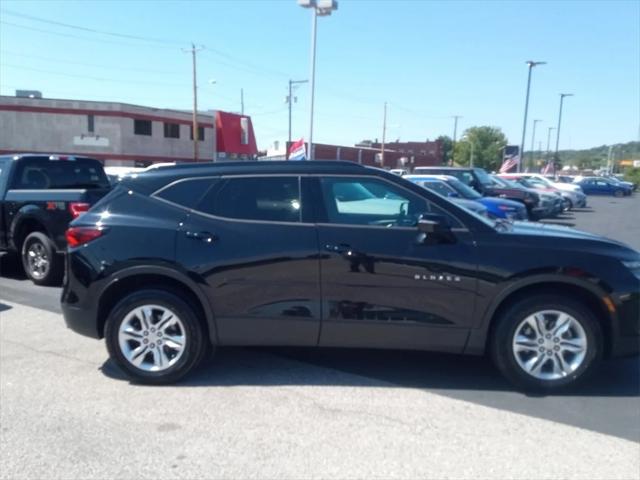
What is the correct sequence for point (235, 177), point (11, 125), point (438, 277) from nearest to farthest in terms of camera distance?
point (438, 277) < point (235, 177) < point (11, 125)

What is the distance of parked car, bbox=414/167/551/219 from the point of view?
20203mm

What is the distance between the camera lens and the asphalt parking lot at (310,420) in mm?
3537

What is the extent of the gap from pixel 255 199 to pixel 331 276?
90 cm

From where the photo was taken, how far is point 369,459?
11.8 feet

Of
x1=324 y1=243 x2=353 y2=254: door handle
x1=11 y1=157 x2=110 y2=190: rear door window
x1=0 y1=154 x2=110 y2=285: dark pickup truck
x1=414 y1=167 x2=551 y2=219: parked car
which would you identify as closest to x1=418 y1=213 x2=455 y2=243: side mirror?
x1=324 y1=243 x2=353 y2=254: door handle

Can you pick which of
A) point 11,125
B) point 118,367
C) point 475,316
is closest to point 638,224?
point 475,316

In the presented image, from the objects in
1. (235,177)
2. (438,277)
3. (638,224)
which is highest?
(235,177)

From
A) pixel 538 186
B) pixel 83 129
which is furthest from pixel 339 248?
pixel 83 129

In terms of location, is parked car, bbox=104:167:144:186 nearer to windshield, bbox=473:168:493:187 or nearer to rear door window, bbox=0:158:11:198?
→ rear door window, bbox=0:158:11:198

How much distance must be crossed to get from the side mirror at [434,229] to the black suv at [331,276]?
13mm

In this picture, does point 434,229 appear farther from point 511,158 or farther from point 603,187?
point 603,187

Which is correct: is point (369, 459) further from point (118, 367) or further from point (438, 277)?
point (118, 367)

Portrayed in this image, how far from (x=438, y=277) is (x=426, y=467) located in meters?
1.51

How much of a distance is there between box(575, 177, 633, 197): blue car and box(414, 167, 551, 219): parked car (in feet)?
91.7
